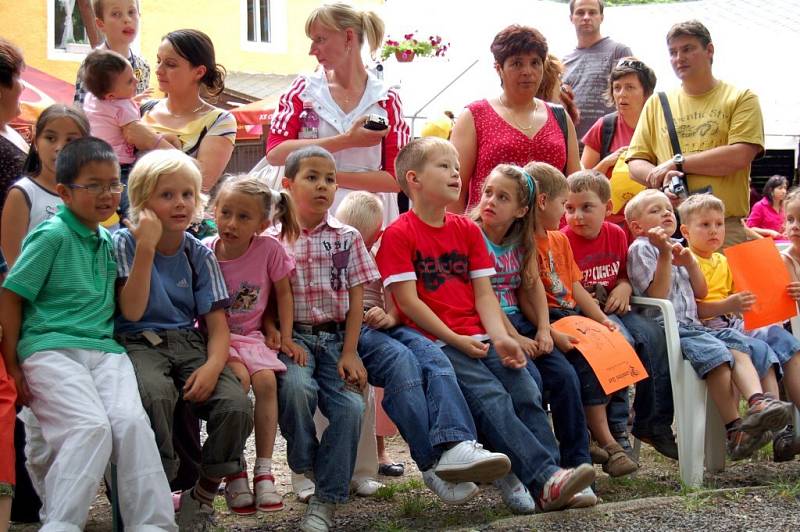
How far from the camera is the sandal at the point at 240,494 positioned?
13.1 ft

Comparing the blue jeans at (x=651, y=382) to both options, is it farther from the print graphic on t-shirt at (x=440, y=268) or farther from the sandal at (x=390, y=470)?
the sandal at (x=390, y=470)

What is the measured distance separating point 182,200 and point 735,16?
1151cm

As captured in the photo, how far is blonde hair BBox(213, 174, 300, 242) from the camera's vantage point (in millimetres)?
4121

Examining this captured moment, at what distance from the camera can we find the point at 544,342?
4586 millimetres

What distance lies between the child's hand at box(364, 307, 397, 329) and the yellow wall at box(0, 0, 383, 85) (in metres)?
11.9

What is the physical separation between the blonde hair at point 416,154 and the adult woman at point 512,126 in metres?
0.71

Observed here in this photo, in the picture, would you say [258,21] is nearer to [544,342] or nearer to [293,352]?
[544,342]

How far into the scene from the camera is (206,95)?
17.2ft

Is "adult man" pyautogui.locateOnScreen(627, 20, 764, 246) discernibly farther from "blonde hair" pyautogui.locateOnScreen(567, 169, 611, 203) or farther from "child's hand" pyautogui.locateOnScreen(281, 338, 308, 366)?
"child's hand" pyautogui.locateOnScreen(281, 338, 308, 366)

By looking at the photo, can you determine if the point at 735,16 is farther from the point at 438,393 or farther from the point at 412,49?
the point at 438,393

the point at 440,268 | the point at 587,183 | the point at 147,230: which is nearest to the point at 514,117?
the point at 587,183

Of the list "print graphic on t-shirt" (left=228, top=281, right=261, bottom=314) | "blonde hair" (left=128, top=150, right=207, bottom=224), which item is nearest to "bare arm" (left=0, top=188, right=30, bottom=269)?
"blonde hair" (left=128, top=150, right=207, bottom=224)

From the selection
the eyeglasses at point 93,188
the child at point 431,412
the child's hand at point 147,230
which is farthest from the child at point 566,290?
the eyeglasses at point 93,188

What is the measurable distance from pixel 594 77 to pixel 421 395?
364 cm
